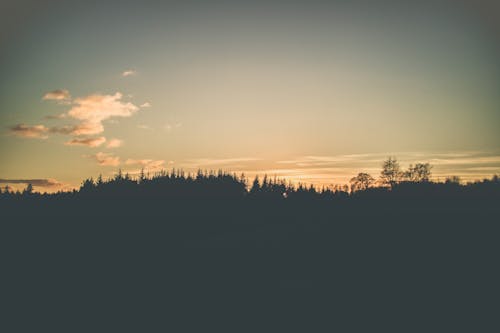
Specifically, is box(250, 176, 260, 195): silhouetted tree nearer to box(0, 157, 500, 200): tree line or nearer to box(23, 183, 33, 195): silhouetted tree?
box(0, 157, 500, 200): tree line

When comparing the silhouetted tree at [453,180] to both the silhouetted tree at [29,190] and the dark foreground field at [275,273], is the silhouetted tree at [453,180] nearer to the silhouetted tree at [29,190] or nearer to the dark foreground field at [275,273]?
Answer: the dark foreground field at [275,273]

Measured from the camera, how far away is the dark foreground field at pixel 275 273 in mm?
59312

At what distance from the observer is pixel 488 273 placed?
6481 centimetres

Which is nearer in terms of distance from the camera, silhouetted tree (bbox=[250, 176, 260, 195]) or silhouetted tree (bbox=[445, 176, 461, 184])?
silhouetted tree (bbox=[445, 176, 461, 184])

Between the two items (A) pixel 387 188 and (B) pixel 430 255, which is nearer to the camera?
(B) pixel 430 255

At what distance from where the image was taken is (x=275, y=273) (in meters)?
78.9

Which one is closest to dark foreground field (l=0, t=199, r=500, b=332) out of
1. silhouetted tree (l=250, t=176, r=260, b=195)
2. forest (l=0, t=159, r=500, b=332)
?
forest (l=0, t=159, r=500, b=332)

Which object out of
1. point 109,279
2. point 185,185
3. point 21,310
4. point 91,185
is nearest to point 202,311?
point 109,279

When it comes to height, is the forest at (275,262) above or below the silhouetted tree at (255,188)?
below

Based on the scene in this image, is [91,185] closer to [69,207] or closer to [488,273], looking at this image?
[69,207]

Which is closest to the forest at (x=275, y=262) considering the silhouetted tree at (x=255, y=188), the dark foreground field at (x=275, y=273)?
the dark foreground field at (x=275, y=273)

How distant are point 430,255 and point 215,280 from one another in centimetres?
4346

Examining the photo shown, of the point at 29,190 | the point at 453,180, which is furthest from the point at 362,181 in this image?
the point at 29,190

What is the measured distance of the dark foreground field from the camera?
195ft
